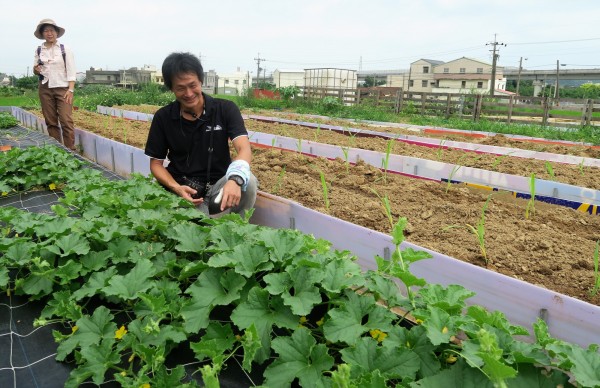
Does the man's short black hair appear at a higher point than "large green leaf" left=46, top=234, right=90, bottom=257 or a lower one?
higher

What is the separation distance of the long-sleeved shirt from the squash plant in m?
4.35

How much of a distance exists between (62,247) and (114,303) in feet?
1.00

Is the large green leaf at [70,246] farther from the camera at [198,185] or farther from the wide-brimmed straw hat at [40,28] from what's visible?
the wide-brimmed straw hat at [40,28]

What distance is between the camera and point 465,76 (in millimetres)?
37781

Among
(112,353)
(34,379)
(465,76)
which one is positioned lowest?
(34,379)

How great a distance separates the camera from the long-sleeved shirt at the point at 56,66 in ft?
17.7

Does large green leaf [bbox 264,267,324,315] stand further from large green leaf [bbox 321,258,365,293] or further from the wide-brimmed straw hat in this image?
the wide-brimmed straw hat

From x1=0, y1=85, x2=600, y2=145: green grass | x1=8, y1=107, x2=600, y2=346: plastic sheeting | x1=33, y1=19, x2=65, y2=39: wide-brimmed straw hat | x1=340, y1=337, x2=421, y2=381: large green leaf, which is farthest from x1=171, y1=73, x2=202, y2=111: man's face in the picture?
x1=0, y1=85, x2=600, y2=145: green grass

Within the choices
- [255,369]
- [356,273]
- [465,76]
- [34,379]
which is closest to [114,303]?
[34,379]

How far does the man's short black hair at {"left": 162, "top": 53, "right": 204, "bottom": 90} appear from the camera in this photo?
2.58 metres

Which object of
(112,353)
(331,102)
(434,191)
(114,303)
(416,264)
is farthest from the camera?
(331,102)

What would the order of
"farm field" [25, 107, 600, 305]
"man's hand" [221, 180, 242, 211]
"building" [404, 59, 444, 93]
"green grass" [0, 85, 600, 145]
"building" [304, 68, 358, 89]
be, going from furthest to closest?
"building" [404, 59, 444, 93]
"building" [304, 68, 358, 89]
"green grass" [0, 85, 600, 145]
"man's hand" [221, 180, 242, 211]
"farm field" [25, 107, 600, 305]

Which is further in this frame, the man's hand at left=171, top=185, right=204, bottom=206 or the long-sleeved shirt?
the long-sleeved shirt

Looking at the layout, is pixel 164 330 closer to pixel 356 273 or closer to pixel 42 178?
pixel 356 273
